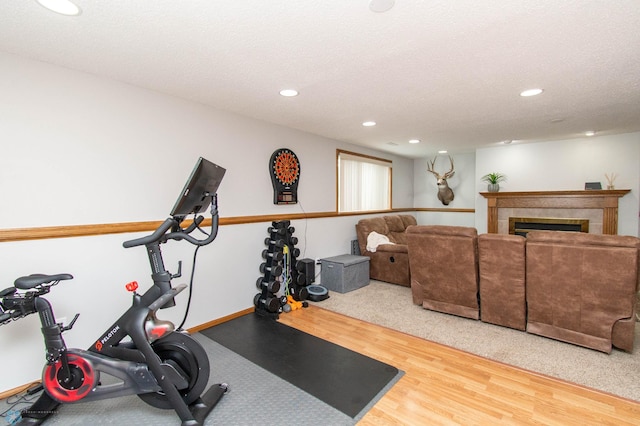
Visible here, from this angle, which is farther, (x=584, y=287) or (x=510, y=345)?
(x=510, y=345)

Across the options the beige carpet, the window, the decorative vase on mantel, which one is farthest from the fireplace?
the beige carpet

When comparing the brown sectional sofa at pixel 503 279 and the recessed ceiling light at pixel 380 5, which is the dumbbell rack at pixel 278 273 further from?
the recessed ceiling light at pixel 380 5

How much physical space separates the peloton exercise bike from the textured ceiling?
834 millimetres

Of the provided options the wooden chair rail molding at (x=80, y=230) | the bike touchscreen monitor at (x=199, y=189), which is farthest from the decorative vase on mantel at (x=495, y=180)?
the bike touchscreen monitor at (x=199, y=189)

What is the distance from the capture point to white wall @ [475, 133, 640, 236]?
15.5ft

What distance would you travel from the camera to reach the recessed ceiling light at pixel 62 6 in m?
1.50

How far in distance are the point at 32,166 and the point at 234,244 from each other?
178 centimetres

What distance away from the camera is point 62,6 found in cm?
154

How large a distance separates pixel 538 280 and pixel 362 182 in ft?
10.8

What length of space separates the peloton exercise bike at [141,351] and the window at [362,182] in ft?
11.1

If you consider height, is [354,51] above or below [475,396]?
above

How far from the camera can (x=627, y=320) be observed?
2.44 meters

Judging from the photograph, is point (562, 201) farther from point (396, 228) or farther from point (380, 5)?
point (380, 5)

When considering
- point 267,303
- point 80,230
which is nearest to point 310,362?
point 267,303
